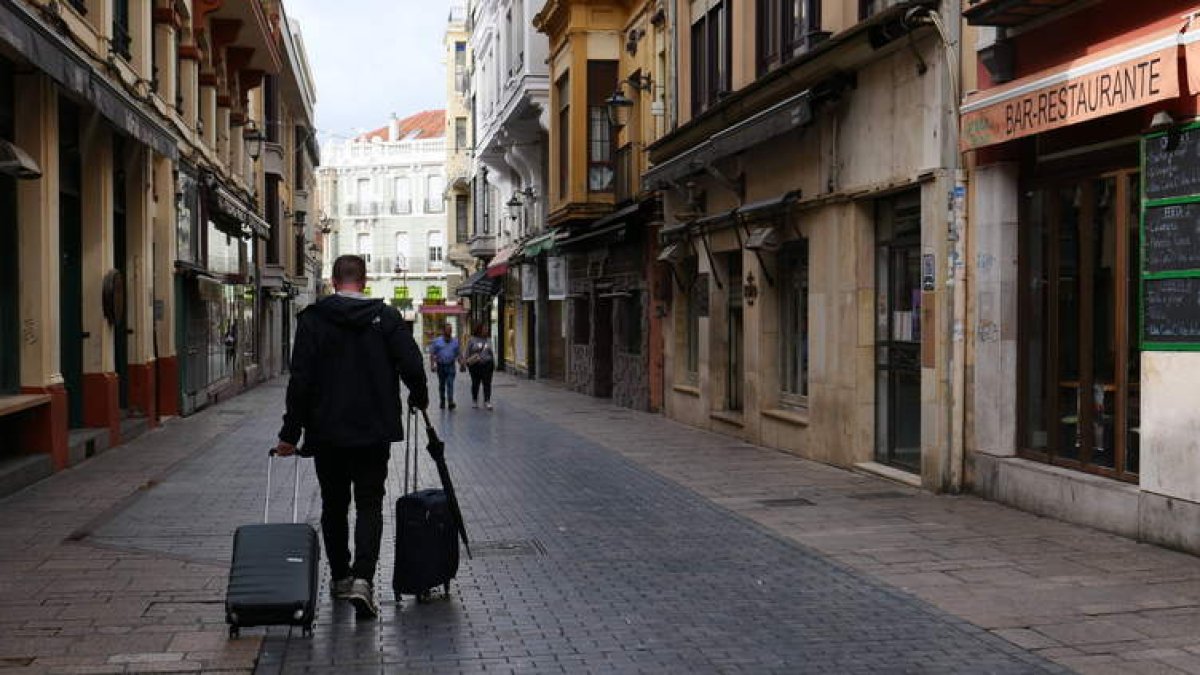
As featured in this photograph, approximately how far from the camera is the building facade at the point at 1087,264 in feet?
27.2

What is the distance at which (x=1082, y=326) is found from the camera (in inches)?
387

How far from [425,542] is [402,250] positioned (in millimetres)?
78530

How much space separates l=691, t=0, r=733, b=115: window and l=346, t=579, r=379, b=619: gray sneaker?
12.9m

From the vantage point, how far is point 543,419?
21359mm

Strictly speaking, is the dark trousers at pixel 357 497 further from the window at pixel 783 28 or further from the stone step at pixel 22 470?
the window at pixel 783 28

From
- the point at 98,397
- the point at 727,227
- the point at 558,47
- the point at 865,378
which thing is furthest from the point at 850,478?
the point at 558,47

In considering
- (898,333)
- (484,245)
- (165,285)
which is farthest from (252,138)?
(898,333)

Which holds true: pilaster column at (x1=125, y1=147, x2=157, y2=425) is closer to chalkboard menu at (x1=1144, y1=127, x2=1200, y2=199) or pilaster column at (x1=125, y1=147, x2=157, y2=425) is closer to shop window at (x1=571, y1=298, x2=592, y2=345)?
shop window at (x1=571, y1=298, x2=592, y2=345)

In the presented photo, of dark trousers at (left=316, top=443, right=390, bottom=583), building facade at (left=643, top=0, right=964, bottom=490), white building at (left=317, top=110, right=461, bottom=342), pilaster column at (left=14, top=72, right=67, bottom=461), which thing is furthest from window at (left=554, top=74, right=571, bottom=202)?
white building at (left=317, top=110, right=461, bottom=342)

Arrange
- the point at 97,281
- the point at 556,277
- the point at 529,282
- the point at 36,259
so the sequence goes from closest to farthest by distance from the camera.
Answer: the point at 36,259
the point at 97,281
the point at 556,277
the point at 529,282

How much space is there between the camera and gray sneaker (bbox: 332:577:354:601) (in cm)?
671

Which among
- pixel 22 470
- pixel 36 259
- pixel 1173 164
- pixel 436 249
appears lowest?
pixel 22 470

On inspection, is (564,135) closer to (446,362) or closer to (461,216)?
(446,362)

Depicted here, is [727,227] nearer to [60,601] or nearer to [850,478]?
[850,478]
